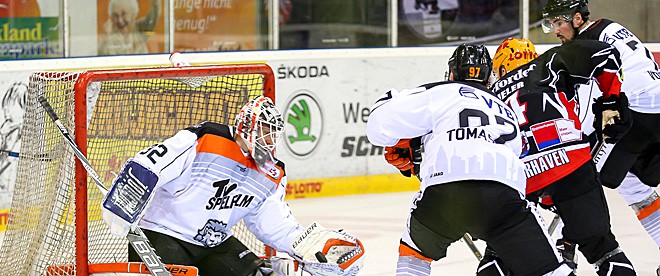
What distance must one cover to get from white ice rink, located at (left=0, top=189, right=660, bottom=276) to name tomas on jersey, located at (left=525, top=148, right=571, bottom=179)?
1.36 m

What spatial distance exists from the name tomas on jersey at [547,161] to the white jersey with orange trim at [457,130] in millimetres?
479

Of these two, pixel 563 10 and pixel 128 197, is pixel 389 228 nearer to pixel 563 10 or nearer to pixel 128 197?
pixel 563 10

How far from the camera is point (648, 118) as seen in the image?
488 centimetres

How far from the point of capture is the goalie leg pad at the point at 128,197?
354 centimetres

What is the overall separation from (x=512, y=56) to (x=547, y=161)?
56cm

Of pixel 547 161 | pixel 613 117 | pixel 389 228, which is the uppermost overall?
pixel 613 117

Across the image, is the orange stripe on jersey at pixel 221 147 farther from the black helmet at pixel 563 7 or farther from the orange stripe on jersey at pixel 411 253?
the black helmet at pixel 563 7

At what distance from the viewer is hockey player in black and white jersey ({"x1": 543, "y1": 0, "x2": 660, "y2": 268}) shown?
15.6ft

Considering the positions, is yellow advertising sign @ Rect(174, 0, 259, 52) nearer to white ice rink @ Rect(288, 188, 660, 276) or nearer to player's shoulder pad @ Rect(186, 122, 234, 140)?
white ice rink @ Rect(288, 188, 660, 276)

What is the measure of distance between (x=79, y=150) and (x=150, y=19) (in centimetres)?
325

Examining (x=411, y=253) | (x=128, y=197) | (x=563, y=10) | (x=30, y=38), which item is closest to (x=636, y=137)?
(x=563, y=10)

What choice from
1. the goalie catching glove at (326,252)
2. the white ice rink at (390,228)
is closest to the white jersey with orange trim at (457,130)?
the goalie catching glove at (326,252)

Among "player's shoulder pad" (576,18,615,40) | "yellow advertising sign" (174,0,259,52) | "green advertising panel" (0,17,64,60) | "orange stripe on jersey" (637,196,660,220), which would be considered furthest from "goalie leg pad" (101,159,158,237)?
"yellow advertising sign" (174,0,259,52)

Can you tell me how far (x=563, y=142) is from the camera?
4000 millimetres
